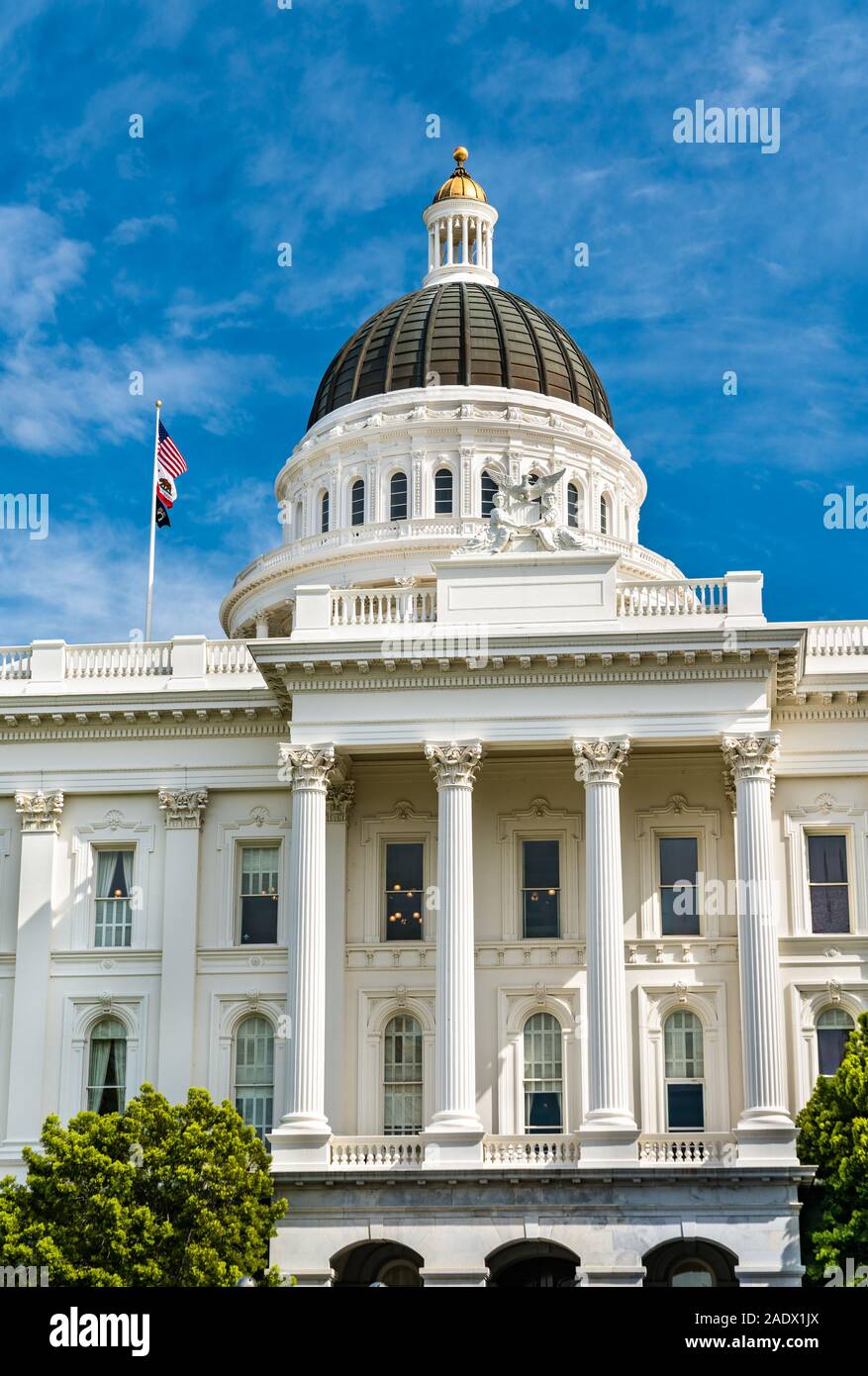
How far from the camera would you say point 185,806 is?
50.0 meters

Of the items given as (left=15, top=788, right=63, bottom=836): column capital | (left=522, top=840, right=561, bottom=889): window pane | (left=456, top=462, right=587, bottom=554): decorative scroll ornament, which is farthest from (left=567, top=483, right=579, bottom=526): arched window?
(left=15, top=788, right=63, bottom=836): column capital

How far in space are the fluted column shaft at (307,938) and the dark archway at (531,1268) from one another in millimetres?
5339

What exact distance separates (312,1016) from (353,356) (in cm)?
3304

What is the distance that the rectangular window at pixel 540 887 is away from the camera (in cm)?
4888

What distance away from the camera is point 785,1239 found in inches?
1670

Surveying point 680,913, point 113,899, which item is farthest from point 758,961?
point 113,899

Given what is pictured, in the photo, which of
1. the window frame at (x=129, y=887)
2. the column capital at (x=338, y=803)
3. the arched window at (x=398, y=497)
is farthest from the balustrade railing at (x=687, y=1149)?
the arched window at (x=398, y=497)

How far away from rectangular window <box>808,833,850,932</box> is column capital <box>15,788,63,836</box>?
57.0 ft

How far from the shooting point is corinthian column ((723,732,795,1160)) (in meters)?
43.3

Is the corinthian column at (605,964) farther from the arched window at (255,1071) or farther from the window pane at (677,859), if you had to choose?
the arched window at (255,1071)

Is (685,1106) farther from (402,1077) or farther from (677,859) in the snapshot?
(402,1077)

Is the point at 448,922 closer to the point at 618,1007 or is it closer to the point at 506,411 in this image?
the point at 618,1007

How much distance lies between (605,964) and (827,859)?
6870mm
